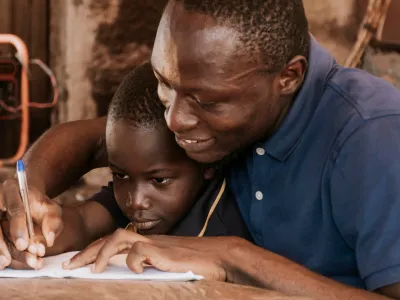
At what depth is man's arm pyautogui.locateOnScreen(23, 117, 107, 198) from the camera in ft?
6.28

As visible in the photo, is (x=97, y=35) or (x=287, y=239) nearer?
(x=287, y=239)

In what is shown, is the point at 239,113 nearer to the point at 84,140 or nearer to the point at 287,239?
the point at 287,239

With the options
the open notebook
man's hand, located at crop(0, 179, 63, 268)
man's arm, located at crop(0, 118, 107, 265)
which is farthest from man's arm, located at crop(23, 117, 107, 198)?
the open notebook

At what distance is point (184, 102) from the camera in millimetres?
1430

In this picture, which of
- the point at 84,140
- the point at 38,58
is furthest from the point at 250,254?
the point at 38,58

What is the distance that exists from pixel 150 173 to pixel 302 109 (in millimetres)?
386

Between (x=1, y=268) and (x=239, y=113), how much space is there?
20.6 inches

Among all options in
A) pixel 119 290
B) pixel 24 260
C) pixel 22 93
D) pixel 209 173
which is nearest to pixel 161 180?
pixel 209 173

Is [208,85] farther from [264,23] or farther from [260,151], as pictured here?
[260,151]

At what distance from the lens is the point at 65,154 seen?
1.99 metres

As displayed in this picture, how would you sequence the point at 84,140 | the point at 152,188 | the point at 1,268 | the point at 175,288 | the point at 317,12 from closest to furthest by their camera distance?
the point at 175,288
the point at 1,268
the point at 152,188
the point at 84,140
the point at 317,12

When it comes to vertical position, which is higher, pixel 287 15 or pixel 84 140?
pixel 287 15

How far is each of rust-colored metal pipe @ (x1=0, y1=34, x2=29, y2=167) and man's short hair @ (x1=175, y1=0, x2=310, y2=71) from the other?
1814mm

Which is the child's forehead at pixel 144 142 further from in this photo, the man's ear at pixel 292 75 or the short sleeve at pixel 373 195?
the short sleeve at pixel 373 195
